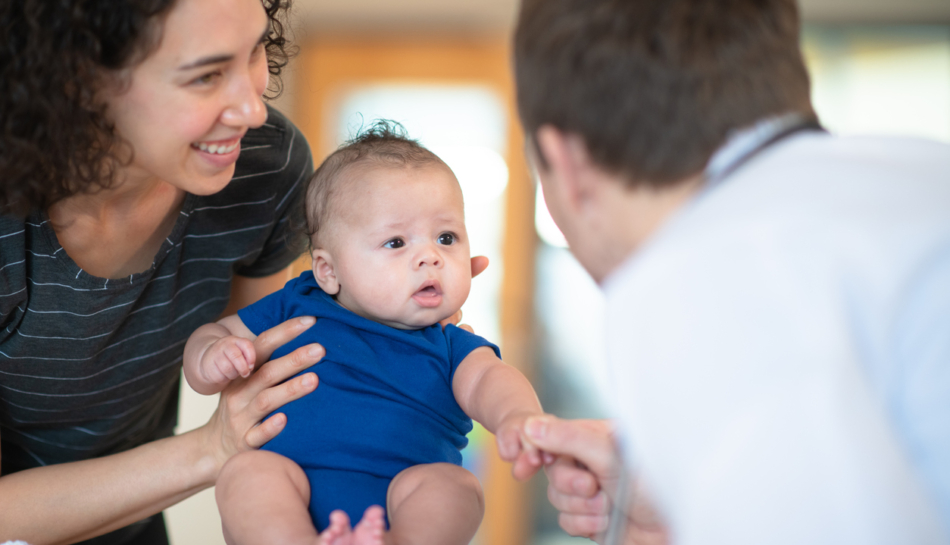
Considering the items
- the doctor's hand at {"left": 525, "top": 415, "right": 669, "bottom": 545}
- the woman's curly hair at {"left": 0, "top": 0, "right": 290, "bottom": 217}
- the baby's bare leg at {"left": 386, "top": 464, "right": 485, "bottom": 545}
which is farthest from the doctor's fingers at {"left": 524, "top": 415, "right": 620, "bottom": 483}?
the woman's curly hair at {"left": 0, "top": 0, "right": 290, "bottom": 217}

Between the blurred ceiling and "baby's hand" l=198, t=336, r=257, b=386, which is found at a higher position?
the blurred ceiling

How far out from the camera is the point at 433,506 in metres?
0.86

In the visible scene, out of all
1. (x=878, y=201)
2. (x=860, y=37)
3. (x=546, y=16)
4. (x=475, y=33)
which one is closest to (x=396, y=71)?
(x=475, y=33)

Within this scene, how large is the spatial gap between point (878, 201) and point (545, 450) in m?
0.44

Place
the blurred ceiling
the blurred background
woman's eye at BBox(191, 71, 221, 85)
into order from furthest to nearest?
the blurred background < the blurred ceiling < woman's eye at BBox(191, 71, 221, 85)

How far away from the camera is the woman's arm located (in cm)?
102

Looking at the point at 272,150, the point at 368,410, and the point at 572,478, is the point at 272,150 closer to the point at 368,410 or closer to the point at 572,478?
the point at 368,410

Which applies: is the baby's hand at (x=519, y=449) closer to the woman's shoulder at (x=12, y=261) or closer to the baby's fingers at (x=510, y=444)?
the baby's fingers at (x=510, y=444)

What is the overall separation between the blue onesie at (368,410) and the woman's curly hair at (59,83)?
369 mm

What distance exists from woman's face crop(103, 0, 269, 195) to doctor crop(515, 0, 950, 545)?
1.35ft

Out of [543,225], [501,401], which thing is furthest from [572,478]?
[543,225]

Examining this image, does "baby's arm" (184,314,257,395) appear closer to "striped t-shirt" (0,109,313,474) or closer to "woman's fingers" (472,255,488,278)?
"striped t-shirt" (0,109,313,474)

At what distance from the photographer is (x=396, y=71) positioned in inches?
140

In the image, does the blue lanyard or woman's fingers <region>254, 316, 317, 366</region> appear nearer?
the blue lanyard
